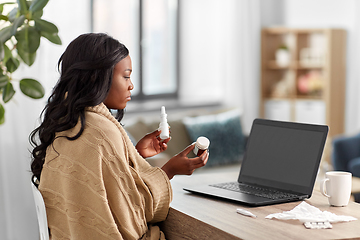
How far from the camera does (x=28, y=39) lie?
1.76 m

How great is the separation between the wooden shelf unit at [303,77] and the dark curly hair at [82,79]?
3776mm

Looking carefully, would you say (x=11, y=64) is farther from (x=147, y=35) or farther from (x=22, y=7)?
(x=147, y=35)

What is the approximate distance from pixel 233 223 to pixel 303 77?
162 inches

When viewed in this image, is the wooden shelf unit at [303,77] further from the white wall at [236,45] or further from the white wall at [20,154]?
the white wall at [20,154]

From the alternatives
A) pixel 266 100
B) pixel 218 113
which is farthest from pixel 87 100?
pixel 266 100

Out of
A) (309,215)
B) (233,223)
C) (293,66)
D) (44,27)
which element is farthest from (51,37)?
(293,66)

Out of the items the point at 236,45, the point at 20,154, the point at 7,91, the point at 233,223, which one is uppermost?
the point at 236,45

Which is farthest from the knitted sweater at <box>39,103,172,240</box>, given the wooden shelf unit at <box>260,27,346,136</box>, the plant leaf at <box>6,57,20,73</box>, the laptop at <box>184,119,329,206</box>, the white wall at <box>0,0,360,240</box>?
the wooden shelf unit at <box>260,27,346,136</box>

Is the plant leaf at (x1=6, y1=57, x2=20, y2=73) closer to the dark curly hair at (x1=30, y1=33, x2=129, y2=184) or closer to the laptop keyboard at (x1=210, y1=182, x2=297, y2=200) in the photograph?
the dark curly hair at (x1=30, y1=33, x2=129, y2=184)

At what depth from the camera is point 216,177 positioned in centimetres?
201

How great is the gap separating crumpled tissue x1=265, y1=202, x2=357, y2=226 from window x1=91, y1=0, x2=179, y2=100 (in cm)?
336

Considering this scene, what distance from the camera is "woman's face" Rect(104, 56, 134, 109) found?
1562 mm

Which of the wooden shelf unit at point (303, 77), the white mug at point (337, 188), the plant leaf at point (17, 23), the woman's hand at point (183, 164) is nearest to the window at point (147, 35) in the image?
the wooden shelf unit at point (303, 77)

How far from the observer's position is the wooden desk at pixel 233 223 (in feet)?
4.13
